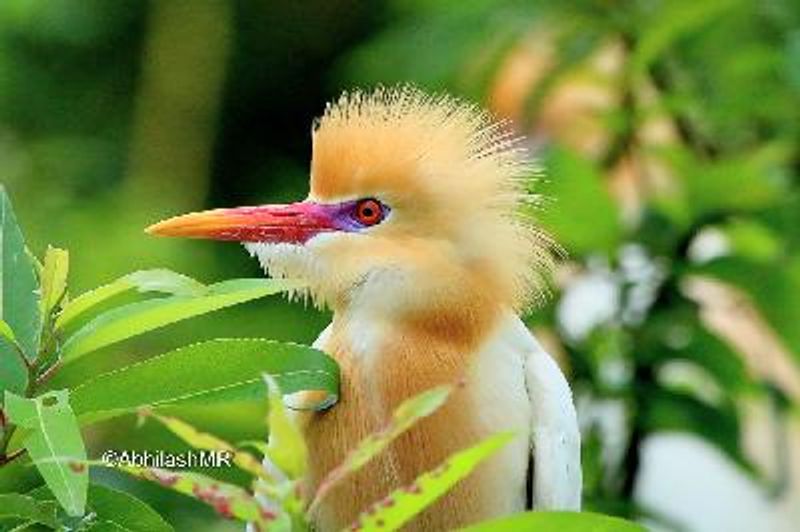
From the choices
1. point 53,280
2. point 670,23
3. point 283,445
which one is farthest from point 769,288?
point 283,445

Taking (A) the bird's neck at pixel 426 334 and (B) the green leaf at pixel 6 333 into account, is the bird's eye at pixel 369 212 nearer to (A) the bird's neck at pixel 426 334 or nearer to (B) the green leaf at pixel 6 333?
(A) the bird's neck at pixel 426 334

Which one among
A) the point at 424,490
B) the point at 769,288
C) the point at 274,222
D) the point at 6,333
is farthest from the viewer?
the point at 769,288

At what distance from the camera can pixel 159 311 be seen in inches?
31.2

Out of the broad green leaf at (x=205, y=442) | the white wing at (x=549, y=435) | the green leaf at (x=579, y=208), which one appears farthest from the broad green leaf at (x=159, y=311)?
the green leaf at (x=579, y=208)

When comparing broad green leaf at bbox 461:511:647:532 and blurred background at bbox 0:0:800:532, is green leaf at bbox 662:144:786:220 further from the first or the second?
broad green leaf at bbox 461:511:647:532

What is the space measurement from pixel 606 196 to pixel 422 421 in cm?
73

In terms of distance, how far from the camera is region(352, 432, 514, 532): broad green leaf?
2.17 feet

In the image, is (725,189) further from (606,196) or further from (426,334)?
(426,334)

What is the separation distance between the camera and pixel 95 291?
2.68 feet

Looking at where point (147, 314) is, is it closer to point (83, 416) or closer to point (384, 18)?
point (83, 416)

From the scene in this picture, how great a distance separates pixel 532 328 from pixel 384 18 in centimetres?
208

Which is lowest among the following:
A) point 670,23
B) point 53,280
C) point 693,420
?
point 693,420

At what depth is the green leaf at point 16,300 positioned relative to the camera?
0.79 meters

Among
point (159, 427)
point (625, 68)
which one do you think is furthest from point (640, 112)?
point (159, 427)
